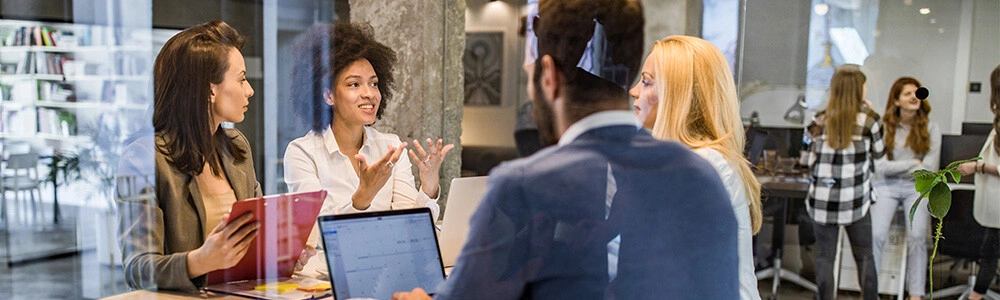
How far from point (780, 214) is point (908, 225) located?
2.17 ft

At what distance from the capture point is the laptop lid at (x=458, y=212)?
4.64 feet

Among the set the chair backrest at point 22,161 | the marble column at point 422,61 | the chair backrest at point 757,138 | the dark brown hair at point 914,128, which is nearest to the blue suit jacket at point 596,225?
the marble column at point 422,61

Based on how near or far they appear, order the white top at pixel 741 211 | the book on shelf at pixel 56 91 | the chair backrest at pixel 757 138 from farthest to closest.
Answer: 1. the chair backrest at pixel 757 138
2. the book on shelf at pixel 56 91
3. the white top at pixel 741 211

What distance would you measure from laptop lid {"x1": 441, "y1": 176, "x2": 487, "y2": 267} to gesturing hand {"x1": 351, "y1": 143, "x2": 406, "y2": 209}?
0.71 ft

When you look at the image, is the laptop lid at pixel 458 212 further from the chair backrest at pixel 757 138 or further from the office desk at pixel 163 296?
the chair backrest at pixel 757 138

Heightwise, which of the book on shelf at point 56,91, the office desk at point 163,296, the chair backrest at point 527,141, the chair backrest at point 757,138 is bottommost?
the office desk at point 163,296

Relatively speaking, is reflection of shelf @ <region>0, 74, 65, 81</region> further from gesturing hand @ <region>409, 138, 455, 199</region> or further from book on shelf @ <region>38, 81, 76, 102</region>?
gesturing hand @ <region>409, 138, 455, 199</region>

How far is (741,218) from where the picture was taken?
1937 millimetres

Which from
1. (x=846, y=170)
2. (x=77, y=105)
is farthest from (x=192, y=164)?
(x=846, y=170)

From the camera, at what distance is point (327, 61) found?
214cm

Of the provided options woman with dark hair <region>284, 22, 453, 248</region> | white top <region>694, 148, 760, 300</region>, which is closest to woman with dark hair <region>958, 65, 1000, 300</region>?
white top <region>694, 148, 760, 300</region>

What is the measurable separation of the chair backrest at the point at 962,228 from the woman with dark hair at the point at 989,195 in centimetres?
3

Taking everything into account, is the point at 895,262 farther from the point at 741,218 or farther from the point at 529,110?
the point at 529,110

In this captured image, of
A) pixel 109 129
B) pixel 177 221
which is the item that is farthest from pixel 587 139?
pixel 109 129
